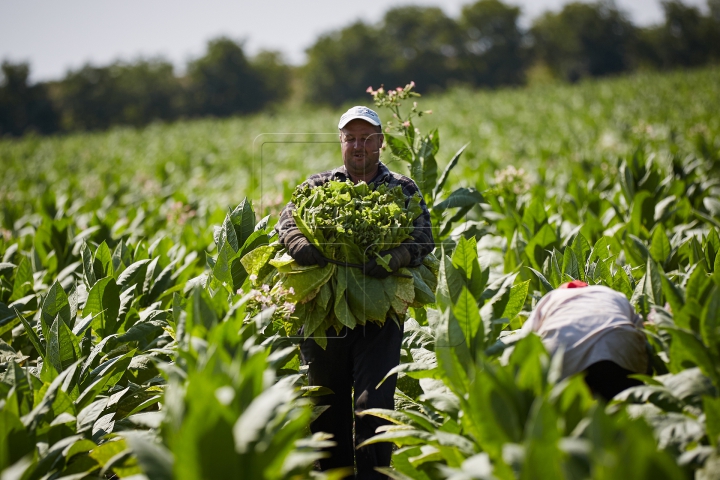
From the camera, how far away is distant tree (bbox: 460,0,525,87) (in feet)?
199

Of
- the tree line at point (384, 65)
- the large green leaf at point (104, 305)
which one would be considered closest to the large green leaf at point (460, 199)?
the large green leaf at point (104, 305)

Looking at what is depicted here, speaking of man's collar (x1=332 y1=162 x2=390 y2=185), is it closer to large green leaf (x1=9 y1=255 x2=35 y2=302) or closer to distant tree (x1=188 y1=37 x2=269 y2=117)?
large green leaf (x1=9 y1=255 x2=35 y2=302)

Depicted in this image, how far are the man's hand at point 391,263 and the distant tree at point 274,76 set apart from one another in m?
56.2

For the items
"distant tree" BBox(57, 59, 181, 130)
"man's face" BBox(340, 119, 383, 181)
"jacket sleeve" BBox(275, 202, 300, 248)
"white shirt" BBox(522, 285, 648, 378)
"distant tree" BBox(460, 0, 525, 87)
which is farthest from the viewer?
"distant tree" BBox(460, 0, 525, 87)

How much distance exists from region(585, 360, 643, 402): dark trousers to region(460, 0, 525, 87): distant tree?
59.7 metres

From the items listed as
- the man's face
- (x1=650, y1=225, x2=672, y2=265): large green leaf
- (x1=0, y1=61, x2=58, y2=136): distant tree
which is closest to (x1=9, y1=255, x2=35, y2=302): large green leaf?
the man's face

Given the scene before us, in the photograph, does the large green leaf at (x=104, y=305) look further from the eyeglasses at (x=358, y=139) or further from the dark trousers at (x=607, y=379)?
the dark trousers at (x=607, y=379)

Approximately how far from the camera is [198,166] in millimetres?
17203

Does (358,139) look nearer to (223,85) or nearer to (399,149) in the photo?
(399,149)

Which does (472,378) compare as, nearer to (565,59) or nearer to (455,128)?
(455,128)

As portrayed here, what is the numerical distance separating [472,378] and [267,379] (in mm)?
876

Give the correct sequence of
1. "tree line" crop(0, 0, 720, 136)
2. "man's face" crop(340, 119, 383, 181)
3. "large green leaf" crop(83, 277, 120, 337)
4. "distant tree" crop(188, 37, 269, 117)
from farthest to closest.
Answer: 1. "distant tree" crop(188, 37, 269, 117)
2. "tree line" crop(0, 0, 720, 136)
3. "large green leaf" crop(83, 277, 120, 337)
4. "man's face" crop(340, 119, 383, 181)

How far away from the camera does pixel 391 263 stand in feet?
9.37

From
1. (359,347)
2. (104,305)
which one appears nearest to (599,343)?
(359,347)
